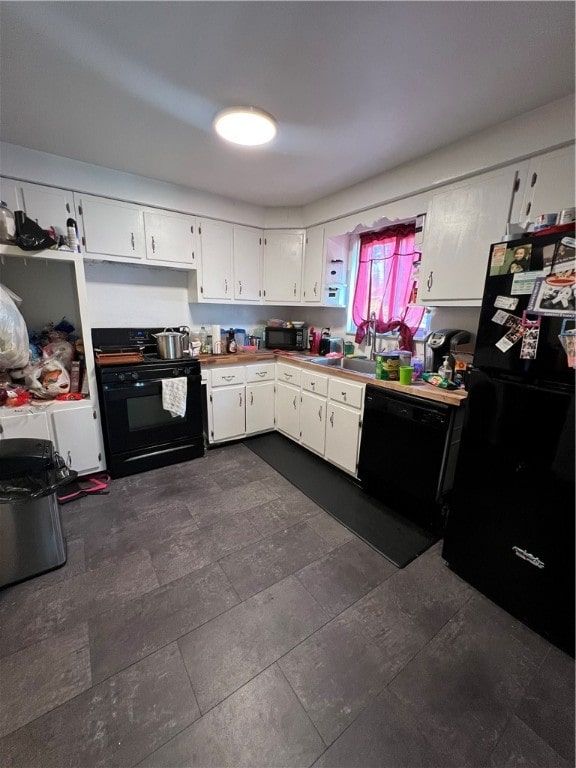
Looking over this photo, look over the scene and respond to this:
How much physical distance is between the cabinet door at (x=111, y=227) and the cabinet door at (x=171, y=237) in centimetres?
7

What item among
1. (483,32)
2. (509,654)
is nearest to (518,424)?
(509,654)

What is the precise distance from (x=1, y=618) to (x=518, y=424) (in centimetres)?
248

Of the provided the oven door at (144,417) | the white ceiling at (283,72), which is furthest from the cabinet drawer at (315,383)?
the white ceiling at (283,72)

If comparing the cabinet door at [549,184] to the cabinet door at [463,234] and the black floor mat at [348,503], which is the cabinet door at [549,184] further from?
the black floor mat at [348,503]

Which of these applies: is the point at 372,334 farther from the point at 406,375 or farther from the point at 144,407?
the point at 144,407

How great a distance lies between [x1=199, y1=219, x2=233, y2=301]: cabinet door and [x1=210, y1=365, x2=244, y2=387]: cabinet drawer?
2.45 ft

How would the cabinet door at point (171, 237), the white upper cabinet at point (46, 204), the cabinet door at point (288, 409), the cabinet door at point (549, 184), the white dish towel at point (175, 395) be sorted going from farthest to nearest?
the cabinet door at point (288, 409), the cabinet door at point (171, 237), the white dish towel at point (175, 395), the white upper cabinet at point (46, 204), the cabinet door at point (549, 184)

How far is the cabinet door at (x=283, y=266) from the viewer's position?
326 centimetres

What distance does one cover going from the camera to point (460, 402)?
1747mm

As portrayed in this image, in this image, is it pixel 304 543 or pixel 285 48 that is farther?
pixel 304 543

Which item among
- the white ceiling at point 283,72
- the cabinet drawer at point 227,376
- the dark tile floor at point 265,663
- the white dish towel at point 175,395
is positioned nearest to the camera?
the dark tile floor at point 265,663

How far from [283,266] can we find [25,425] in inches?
104

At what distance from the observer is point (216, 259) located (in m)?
3.02

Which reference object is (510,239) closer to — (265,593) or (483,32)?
(483,32)
